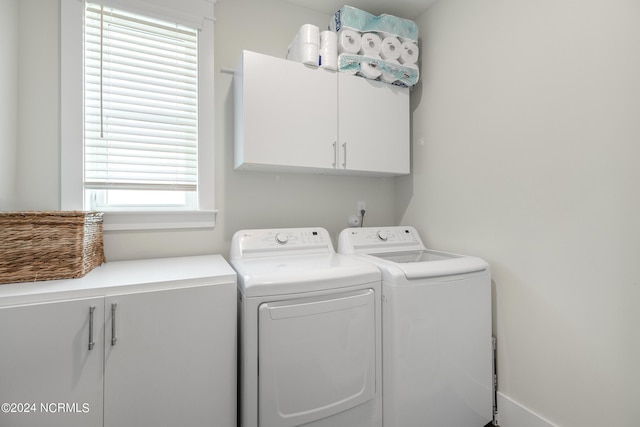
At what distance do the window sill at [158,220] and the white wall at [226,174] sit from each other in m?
0.04

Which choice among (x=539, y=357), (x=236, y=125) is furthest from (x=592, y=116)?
(x=236, y=125)

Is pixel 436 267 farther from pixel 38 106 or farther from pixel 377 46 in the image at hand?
pixel 38 106

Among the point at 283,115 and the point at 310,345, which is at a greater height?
the point at 283,115

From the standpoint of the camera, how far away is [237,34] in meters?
1.85

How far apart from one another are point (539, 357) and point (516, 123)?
1.20m

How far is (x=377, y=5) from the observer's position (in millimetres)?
2010

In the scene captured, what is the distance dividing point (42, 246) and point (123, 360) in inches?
21.5

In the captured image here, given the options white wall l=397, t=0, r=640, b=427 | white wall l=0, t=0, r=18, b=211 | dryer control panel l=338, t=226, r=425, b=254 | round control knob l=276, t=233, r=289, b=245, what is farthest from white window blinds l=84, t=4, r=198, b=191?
white wall l=397, t=0, r=640, b=427

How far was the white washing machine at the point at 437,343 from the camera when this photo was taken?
1.31m

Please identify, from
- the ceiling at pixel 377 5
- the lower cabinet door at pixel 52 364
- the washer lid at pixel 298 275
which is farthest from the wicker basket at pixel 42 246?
the ceiling at pixel 377 5

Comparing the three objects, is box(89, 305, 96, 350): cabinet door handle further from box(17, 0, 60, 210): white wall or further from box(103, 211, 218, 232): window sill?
box(17, 0, 60, 210): white wall

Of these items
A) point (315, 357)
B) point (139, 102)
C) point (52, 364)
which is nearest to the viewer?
point (52, 364)

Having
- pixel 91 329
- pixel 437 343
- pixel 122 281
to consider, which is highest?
pixel 122 281

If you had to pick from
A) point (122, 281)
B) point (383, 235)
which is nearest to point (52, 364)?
point (122, 281)
